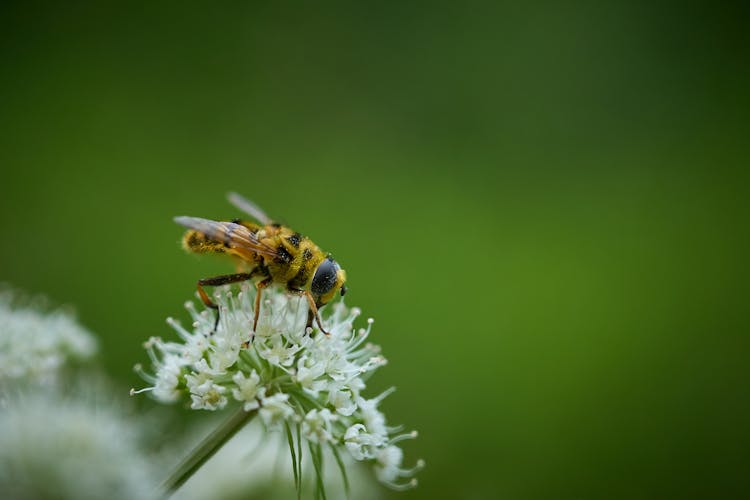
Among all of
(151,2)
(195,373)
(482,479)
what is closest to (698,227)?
(482,479)

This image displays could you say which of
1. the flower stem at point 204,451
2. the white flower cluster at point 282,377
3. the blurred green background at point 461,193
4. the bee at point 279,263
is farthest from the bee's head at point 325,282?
the blurred green background at point 461,193

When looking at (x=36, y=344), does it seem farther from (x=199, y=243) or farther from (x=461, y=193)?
(x=461, y=193)

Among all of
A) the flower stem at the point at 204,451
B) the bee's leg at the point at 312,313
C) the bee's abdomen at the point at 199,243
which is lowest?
the flower stem at the point at 204,451

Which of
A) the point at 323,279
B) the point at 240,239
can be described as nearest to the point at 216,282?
the point at 240,239

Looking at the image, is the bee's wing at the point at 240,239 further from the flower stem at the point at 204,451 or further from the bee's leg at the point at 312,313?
the flower stem at the point at 204,451

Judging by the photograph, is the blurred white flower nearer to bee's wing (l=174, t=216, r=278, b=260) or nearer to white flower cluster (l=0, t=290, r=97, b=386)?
white flower cluster (l=0, t=290, r=97, b=386)

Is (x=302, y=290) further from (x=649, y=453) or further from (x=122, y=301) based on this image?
(x=649, y=453)

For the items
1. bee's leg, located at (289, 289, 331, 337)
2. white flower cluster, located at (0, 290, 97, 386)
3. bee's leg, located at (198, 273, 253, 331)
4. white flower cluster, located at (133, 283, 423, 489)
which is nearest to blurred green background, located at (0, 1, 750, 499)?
white flower cluster, located at (0, 290, 97, 386)
